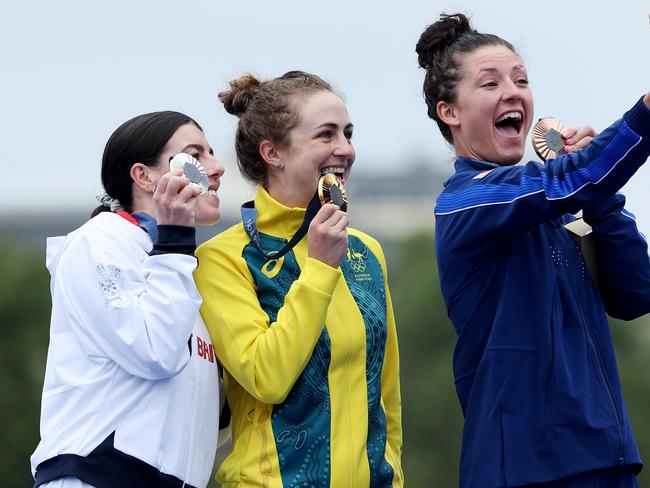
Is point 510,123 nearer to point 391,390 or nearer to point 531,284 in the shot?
point 531,284

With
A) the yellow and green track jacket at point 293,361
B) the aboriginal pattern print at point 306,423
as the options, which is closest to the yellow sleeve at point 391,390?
the yellow and green track jacket at point 293,361

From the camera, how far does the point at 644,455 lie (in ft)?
113

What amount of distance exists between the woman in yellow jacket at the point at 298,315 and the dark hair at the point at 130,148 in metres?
0.40

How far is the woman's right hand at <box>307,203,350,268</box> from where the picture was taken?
5.37 m

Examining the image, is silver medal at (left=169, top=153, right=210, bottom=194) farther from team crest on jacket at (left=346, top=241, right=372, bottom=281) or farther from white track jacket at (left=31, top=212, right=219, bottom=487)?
team crest on jacket at (left=346, top=241, right=372, bottom=281)

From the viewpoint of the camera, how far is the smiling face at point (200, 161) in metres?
5.55

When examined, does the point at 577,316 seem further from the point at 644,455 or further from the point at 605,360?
the point at 644,455

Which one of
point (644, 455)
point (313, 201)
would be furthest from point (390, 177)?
point (313, 201)

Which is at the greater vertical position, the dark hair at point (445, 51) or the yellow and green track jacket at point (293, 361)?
the dark hair at point (445, 51)

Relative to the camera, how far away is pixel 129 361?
16.5 ft

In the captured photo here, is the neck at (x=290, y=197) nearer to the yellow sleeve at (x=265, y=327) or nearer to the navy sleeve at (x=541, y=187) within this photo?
the yellow sleeve at (x=265, y=327)

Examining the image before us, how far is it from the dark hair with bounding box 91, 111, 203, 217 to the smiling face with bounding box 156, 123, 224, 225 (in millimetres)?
28

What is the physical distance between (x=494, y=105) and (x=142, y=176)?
1.47 metres

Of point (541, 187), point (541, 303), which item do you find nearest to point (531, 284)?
point (541, 303)
